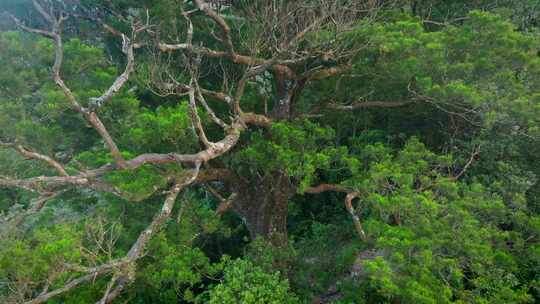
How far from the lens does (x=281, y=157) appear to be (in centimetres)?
656

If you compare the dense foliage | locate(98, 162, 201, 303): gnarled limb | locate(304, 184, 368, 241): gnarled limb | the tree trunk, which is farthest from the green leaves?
the tree trunk

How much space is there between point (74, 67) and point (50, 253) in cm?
373

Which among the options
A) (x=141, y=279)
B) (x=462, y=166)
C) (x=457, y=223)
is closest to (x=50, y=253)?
(x=141, y=279)

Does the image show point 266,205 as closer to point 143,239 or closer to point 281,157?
point 281,157

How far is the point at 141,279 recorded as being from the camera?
261 inches

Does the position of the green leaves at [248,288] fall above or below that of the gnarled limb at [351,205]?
below

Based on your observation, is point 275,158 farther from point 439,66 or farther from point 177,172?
point 439,66

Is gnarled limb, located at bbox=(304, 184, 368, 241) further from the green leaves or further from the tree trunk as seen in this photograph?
the green leaves

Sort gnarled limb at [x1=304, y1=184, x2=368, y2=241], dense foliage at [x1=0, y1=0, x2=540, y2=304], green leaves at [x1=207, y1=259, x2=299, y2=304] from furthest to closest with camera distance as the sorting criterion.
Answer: gnarled limb at [x1=304, y1=184, x2=368, y2=241], green leaves at [x1=207, y1=259, x2=299, y2=304], dense foliage at [x1=0, y1=0, x2=540, y2=304]

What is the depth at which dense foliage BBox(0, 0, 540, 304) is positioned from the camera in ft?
16.9

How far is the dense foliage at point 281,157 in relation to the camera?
5.16 meters

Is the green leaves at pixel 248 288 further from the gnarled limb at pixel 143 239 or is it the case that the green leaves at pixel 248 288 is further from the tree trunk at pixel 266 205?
the tree trunk at pixel 266 205

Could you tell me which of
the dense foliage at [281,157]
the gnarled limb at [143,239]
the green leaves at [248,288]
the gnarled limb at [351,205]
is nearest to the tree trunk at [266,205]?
the dense foliage at [281,157]

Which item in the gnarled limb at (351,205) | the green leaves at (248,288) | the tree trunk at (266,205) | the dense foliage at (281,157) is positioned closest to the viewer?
the dense foliage at (281,157)
